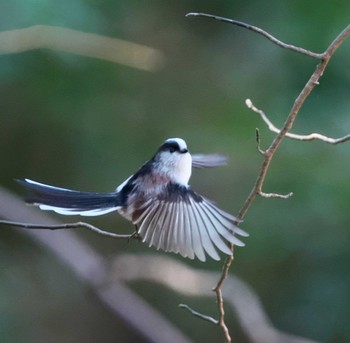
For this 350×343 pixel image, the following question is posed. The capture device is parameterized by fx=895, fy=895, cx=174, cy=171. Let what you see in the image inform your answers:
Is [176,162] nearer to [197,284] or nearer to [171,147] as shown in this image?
[171,147]

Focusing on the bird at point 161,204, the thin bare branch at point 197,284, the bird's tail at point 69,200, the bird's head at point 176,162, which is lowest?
the thin bare branch at point 197,284

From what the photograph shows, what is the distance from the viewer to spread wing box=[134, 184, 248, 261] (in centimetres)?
135

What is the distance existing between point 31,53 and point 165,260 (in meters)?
0.79

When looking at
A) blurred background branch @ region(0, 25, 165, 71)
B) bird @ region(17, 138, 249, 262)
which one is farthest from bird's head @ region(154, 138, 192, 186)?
blurred background branch @ region(0, 25, 165, 71)

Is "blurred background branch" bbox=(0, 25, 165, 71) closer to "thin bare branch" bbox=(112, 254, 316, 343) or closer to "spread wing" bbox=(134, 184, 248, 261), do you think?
"thin bare branch" bbox=(112, 254, 316, 343)

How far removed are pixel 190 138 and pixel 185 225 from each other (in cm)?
162

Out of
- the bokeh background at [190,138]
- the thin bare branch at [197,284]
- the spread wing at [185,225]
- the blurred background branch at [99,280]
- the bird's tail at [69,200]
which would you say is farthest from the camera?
the bokeh background at [190,138]

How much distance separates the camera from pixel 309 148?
291cm

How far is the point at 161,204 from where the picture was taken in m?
1.56

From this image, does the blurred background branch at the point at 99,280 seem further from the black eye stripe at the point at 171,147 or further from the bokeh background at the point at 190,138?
the black eye stripe at the point at 171,147

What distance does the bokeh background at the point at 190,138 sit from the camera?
286cm

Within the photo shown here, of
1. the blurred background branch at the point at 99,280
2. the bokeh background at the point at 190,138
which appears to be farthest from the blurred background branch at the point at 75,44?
the blurred background branch at the point at 99,280

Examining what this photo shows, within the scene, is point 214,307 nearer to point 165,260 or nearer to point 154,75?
point 165,260

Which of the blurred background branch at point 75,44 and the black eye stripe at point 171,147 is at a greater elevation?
the blurred background branch at point 75,44
